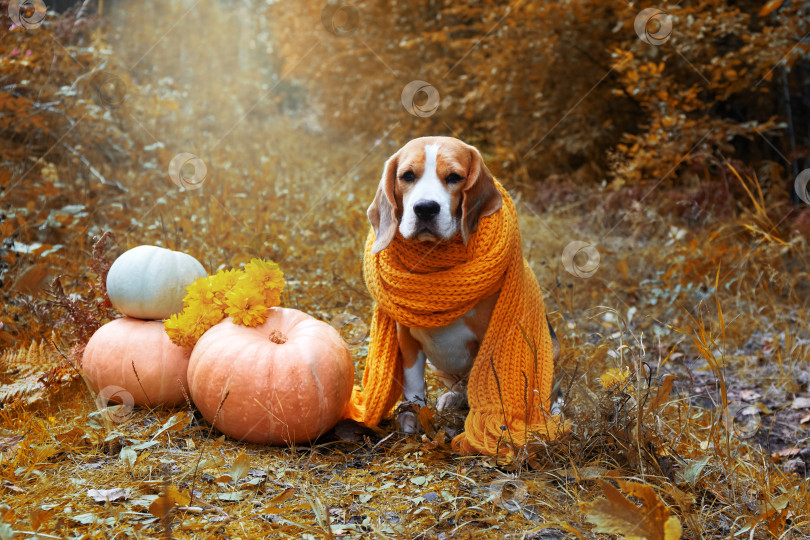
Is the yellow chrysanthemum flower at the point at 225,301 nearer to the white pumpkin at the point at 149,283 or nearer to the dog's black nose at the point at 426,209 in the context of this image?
the white pumpkin at the point at 149,283

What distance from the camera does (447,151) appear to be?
8.23ft

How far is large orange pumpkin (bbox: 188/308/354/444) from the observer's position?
245 centimetres

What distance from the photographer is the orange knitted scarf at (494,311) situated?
2.51 m

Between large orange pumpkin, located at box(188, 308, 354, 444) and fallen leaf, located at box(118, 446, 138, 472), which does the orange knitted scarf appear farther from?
fallen leaf, located at box(118, 446, 138, 472)

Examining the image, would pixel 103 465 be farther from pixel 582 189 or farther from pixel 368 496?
pixel 582 189

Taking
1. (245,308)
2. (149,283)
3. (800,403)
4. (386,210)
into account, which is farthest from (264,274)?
(800,403)

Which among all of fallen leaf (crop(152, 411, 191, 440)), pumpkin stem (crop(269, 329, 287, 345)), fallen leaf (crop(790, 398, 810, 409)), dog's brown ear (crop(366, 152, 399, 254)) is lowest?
fallen leaf (crop(790, 398, 810, 409))

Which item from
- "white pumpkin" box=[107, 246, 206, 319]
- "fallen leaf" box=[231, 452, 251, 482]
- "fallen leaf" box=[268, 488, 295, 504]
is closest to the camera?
"fallen leaf" box=[268, 488, 295, 504]

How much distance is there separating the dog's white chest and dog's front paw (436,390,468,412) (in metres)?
0.17

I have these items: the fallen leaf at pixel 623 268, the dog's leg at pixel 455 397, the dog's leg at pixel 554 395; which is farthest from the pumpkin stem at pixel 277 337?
the fallen leaf at pixel 623 268

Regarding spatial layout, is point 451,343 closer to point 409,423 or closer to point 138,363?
point 409,423

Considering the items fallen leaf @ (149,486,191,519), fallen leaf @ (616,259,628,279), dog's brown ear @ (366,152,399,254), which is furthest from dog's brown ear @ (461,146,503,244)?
fallen leaf @ (616,259,628,279)

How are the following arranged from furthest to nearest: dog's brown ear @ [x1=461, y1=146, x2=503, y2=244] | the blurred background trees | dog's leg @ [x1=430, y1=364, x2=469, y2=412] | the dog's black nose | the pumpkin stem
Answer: the blurred background trees, dog's leg @ [x1=430, y1=364, x2=469, y2=412], the pumpkin stem, dog's brown ear @ [x1=461, y1=146, x2=503, y2=244], the dog's black nose

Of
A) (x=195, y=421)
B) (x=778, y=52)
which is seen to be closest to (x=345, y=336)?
(x=195, y=421)
